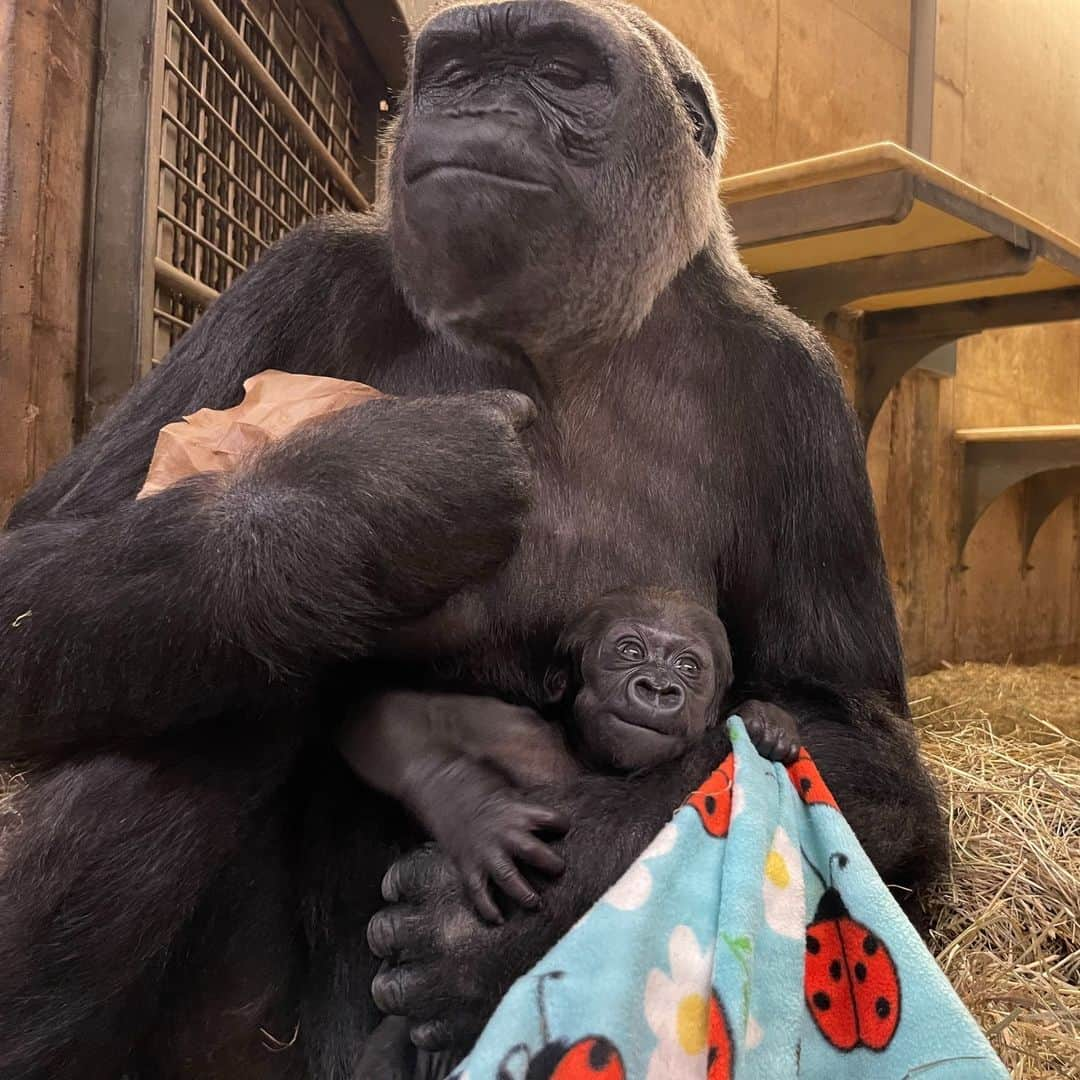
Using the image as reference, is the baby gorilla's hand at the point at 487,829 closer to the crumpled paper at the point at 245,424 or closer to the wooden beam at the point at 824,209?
the crumpled paper at the point at 245,424

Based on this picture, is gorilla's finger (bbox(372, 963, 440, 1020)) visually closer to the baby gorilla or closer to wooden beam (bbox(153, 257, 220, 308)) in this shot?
the baby gorilla

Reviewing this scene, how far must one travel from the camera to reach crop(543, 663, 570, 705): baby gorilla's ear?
1369 mm

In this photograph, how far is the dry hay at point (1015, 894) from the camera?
147 centimetres

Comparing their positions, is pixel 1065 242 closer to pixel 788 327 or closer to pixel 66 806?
pixel 788 327

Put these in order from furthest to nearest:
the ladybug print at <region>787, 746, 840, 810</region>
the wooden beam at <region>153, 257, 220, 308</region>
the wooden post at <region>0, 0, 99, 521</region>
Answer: the wooden beam at <region>153, 257, 220, 308</region>, the wooden post at <region>0, 0, 99, 521</region>, the ladybug print at <region>787, 746, 840, 810</region>

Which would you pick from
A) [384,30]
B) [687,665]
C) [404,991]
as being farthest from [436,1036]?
[384,30]

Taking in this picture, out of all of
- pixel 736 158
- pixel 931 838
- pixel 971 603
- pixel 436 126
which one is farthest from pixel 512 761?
pixel 971 603

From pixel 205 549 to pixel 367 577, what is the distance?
0.17 meters

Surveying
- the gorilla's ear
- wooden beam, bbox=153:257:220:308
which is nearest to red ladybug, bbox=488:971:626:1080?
the gorilla's ear

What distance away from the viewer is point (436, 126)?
128 centimetres

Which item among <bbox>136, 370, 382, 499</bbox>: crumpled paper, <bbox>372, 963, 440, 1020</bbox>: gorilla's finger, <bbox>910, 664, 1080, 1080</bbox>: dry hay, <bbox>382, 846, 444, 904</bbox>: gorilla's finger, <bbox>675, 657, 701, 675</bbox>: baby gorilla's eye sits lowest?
<bbox>910, 664, 1080, 1080</bbox>: dry hay

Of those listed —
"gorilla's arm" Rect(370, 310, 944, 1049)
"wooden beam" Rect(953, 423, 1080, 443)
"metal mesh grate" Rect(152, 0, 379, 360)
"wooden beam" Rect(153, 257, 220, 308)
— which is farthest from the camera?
"wooden beam" Rect(953, 423, 1080, 443)

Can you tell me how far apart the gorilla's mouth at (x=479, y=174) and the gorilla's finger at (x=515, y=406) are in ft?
0.76

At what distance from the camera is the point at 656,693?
1281mm
